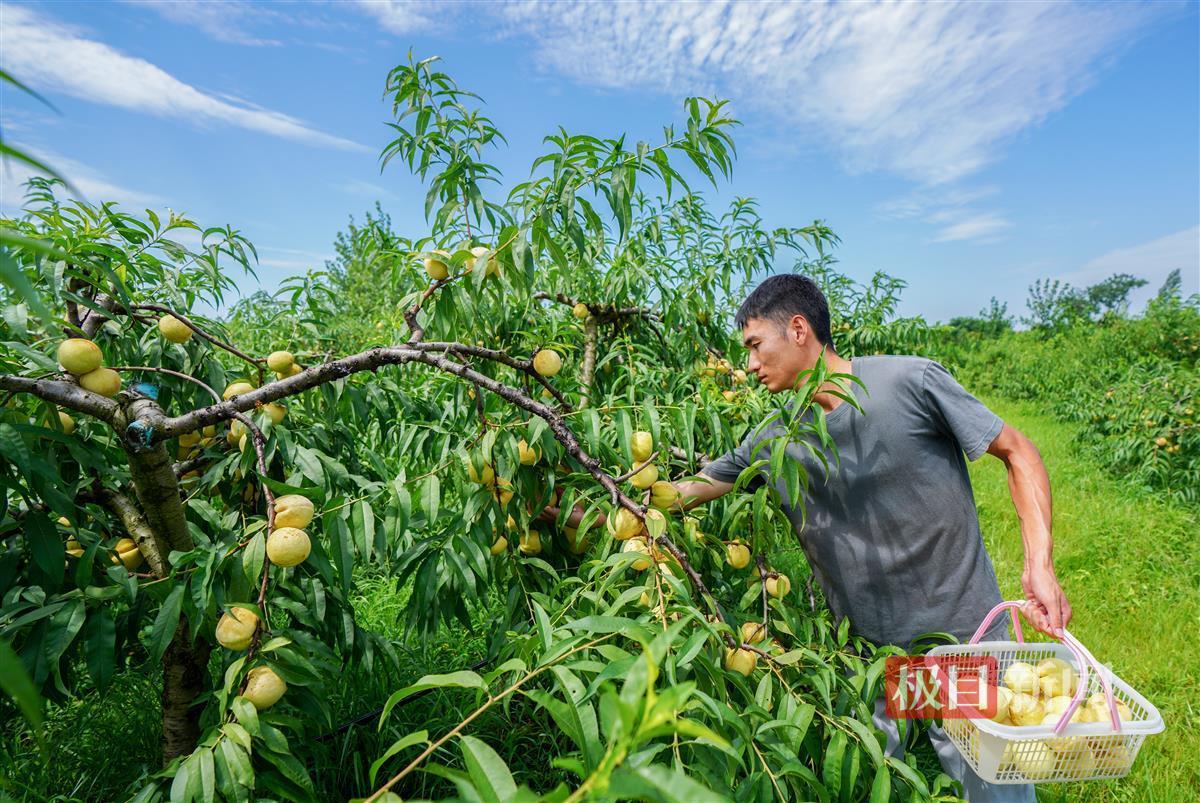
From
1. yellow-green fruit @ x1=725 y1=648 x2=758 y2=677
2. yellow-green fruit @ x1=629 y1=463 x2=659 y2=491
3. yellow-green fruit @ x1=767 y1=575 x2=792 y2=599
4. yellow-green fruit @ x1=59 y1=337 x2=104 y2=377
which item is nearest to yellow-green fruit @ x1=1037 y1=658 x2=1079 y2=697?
yellow-green fruit @ x1=767 y1=575 x2=792 y2=599

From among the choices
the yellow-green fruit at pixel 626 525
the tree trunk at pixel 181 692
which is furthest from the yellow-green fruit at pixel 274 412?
the yellow-green fruit at pixel 626 525

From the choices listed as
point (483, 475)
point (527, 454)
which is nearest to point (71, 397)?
point (483, 475)

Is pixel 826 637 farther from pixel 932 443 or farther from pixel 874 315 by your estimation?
pixel 874 315

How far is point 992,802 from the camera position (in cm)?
194

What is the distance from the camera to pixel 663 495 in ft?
5.32

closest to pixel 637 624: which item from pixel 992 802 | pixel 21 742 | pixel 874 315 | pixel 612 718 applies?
pixel 612 718

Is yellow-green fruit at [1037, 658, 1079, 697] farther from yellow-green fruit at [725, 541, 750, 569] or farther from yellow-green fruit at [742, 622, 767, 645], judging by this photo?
yellow-green fruit at [725, 541, 750, 569]

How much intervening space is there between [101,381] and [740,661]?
1.44 metres

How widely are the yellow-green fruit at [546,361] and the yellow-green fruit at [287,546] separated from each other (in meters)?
0.78

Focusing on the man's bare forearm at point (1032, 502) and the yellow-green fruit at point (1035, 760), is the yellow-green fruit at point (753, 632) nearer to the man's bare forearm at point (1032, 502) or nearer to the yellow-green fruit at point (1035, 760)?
the yellow-green fruit at point (1035, 760)

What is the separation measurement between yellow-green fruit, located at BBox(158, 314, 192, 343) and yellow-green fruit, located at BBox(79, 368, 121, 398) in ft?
1.33

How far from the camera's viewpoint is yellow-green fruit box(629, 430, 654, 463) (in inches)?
62.9

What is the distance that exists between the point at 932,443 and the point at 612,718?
1781 mm

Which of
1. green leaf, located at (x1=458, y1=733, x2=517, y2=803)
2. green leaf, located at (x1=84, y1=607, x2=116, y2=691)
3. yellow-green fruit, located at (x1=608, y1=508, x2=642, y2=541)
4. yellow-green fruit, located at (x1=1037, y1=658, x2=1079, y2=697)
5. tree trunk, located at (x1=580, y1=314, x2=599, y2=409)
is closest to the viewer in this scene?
green leaf, located at (x1=458, y1=733, x2=517, y2=803)
